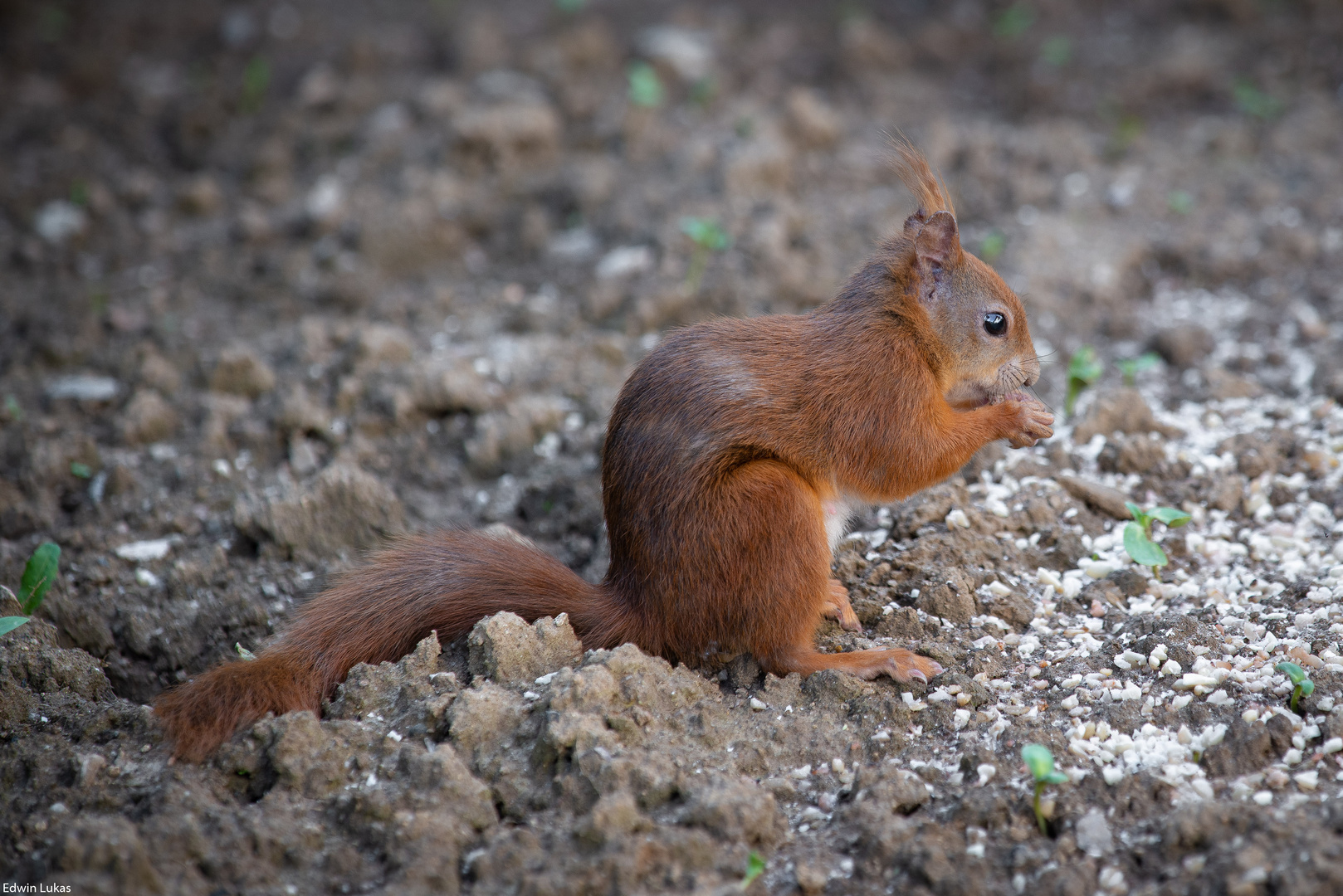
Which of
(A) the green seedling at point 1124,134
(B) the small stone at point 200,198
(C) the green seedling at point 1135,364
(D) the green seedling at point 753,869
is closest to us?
(D) the green seedling at point 753,869

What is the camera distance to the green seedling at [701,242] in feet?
13.5

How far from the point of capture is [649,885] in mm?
2023

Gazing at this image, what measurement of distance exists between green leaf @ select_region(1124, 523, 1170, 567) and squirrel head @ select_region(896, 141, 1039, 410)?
0.48 meters

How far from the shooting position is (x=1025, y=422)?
2.81 meters

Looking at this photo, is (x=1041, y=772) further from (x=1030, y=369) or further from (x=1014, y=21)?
(x=1014, y=21)

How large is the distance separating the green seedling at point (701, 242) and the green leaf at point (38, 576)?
231cm

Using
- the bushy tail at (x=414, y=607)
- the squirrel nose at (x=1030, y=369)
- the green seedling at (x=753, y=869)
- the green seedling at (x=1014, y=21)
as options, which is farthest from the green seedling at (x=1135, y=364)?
the green seedling at (x=1014, y=21)

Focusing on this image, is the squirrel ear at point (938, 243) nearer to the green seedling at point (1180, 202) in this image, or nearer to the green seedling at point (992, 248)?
the green seedling at point (992, 248)

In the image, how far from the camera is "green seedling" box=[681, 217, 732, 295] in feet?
13.5

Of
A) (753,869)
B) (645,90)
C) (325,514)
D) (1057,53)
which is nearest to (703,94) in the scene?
(645,90)

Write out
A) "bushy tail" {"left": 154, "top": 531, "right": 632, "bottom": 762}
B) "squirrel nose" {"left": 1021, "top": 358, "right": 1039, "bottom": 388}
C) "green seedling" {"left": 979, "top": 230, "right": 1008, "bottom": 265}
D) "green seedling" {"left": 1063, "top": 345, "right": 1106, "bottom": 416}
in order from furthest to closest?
"green seedling" {"left": 979, "top": 230, "right": 1008, "bottom": 265}, "green seedling" {"left": 1063, "top": 345, "right": 1106, "bottom": 416}, "squirrel nose" {"left": 1021, "top": 358, "right": 1039, "bottom": 388}, "bushy tail" {"left": 154, "top": 531, "right": 632, "bottom": 762}

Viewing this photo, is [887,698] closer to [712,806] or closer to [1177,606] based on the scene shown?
[712,806]

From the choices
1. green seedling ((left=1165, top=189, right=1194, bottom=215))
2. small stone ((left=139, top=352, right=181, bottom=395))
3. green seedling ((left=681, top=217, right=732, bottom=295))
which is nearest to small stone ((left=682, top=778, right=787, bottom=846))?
green seedling ((left=681, top=217, right=732, bottom=295))

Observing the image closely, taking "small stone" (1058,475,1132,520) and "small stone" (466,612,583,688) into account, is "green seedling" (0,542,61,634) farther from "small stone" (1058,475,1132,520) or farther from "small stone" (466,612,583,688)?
"small stone" (1058,475,1132,520)
